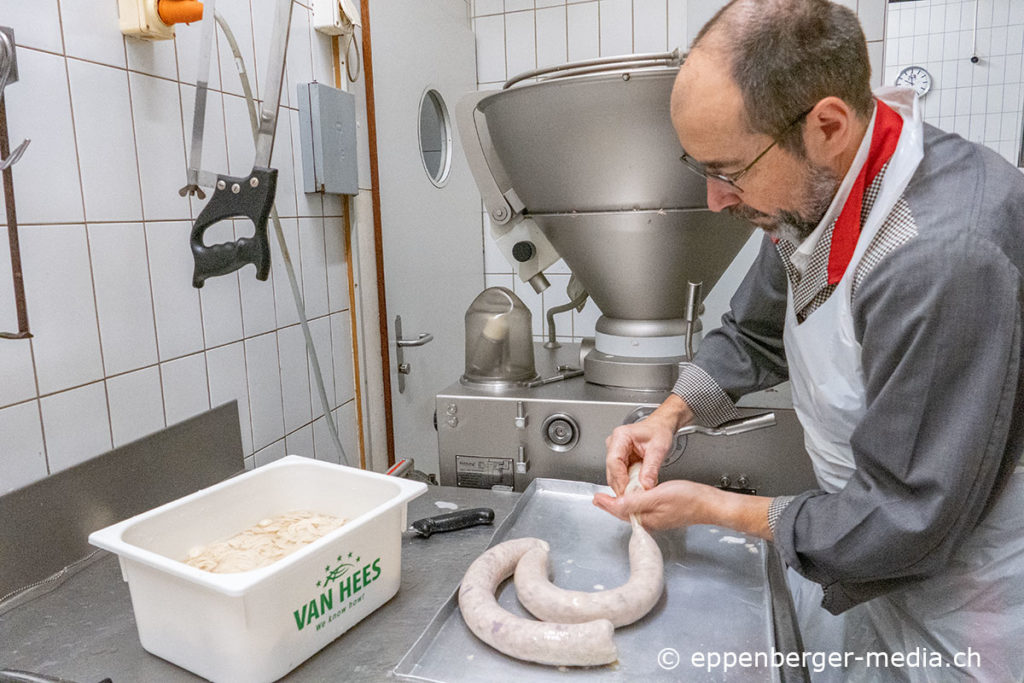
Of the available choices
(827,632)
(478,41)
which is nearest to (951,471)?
(827,632)

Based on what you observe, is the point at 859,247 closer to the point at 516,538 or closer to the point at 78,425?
the point at 516,538

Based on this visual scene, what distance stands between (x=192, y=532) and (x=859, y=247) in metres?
0.85

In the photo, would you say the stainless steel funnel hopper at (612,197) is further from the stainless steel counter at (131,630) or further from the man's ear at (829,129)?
the stainless steel counter at (131,630)

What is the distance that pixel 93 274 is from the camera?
0.98m

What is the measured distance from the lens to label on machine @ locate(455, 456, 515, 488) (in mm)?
1222

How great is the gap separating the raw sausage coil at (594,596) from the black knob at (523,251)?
70 cm

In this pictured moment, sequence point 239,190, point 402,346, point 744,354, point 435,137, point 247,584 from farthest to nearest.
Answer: point 435,137 < point 402,346 < point 744,354 < point 239,190 < point 247,584

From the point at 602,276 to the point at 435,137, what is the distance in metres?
1.18

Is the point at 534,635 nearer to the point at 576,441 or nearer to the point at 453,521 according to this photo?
the point at 453,521

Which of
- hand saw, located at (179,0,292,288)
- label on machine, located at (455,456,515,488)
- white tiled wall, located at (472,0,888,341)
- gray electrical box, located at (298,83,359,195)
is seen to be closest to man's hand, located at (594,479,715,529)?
label on machine, located at (455,456,515,488)

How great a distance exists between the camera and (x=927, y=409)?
657mm

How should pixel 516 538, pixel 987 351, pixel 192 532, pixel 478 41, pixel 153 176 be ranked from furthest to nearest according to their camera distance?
pixel 478 41
pixel 153 176
pixel 516 538
pixel 192 532
pixel 987 351

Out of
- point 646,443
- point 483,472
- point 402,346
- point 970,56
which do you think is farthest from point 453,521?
point 970,56

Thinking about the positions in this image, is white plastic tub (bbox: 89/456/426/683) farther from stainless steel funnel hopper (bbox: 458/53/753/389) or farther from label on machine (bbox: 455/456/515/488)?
stainless steel funnel hopper (bbox: 458/53/753/389)
